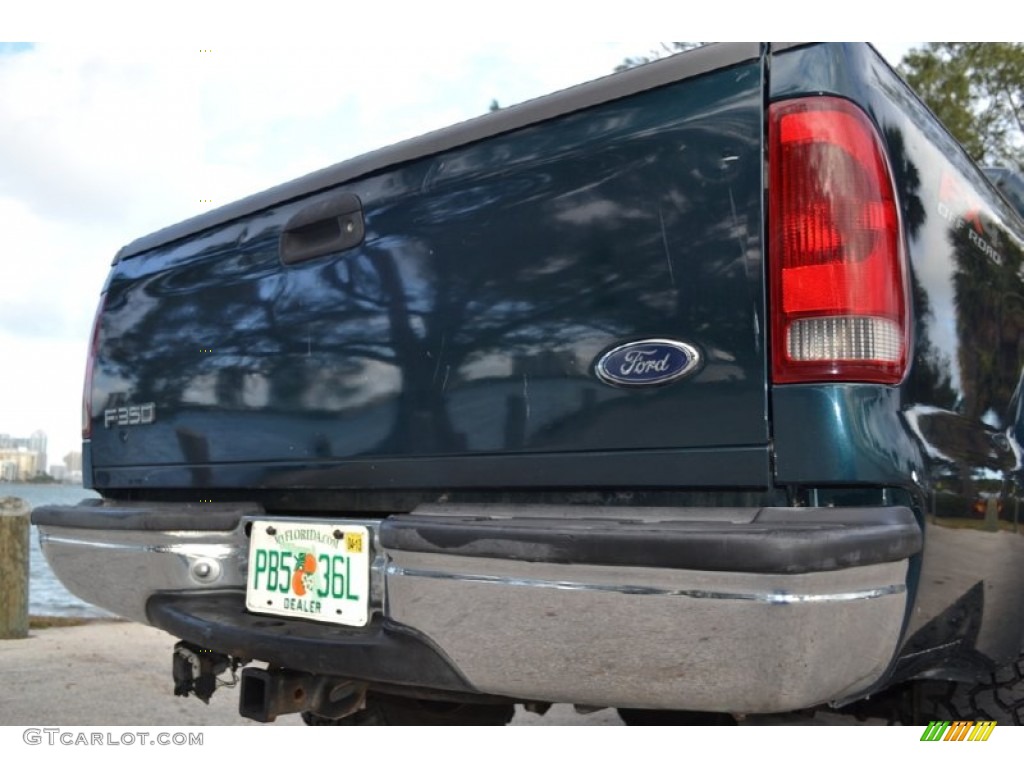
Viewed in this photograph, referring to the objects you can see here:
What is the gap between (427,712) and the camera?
103 inches

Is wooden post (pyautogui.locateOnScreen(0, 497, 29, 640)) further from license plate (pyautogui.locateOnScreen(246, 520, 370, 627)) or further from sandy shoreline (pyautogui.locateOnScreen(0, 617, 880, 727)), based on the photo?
license plate (pyautogui.locateOnScreen(246, 520, 370, 627))

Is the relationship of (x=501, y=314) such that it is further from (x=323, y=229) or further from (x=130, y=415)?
(x=130, y=415)

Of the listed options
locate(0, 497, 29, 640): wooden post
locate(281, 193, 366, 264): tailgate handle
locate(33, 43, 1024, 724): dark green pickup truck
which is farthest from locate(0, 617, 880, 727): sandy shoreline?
locate(281, 193, 366, 264): tailgate handle

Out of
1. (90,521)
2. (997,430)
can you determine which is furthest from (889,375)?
(90,521)

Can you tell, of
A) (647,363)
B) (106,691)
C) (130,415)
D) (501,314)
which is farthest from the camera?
(106,691)

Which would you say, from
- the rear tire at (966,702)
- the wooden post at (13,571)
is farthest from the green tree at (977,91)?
the wooden post at (13,571)

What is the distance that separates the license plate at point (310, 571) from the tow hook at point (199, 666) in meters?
0.34

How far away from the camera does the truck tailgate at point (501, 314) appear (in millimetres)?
1665

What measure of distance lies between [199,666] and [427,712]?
64 cm

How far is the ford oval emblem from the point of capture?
1.67 metres

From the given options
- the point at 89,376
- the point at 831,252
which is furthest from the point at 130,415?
the point at 831,252

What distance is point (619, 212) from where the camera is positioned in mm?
1784

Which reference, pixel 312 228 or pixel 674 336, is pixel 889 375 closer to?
pixel 674 336
